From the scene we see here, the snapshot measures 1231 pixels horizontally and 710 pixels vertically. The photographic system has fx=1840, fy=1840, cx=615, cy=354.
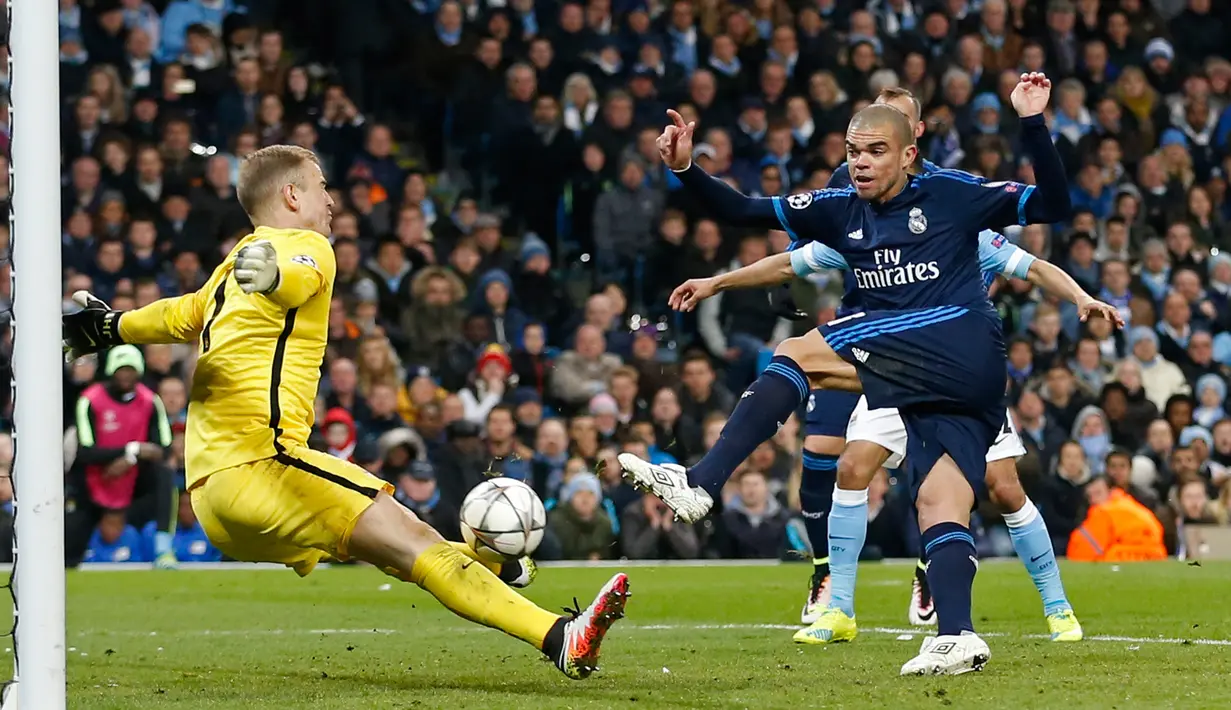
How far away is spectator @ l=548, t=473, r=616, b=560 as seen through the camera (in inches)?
556

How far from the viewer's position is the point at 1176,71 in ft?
66.6

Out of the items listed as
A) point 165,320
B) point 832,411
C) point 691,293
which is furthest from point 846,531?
point 165,320

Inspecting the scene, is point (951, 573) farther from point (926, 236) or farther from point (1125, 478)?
point (1125, 478)

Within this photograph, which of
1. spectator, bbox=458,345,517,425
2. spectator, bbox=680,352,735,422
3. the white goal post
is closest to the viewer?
the white goal post

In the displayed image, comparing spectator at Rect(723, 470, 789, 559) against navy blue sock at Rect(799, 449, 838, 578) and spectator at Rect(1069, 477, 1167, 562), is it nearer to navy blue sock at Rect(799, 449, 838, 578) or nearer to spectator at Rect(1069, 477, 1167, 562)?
spectator at Rect(1069, 477, 1167, 562)

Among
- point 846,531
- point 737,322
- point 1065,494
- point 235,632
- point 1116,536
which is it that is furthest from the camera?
point 737,322

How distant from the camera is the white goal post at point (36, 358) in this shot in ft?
15.4

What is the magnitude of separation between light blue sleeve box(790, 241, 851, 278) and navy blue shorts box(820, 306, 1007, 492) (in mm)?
950

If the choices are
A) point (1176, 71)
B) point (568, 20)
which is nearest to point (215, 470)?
point (568, 20)

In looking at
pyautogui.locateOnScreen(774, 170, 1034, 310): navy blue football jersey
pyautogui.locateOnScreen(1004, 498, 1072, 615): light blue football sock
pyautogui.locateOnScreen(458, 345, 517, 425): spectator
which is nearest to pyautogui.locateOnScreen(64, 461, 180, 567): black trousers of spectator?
pyautogui.locateOnScreen(458, 345, 517, 425): spectator

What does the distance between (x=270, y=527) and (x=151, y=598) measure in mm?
5656

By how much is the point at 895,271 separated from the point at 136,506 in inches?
350

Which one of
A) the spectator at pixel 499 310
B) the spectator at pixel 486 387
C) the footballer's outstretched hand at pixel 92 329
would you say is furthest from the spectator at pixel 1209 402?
the footballer's outstretched hand at pixel 92 329

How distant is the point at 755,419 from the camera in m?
6.62
